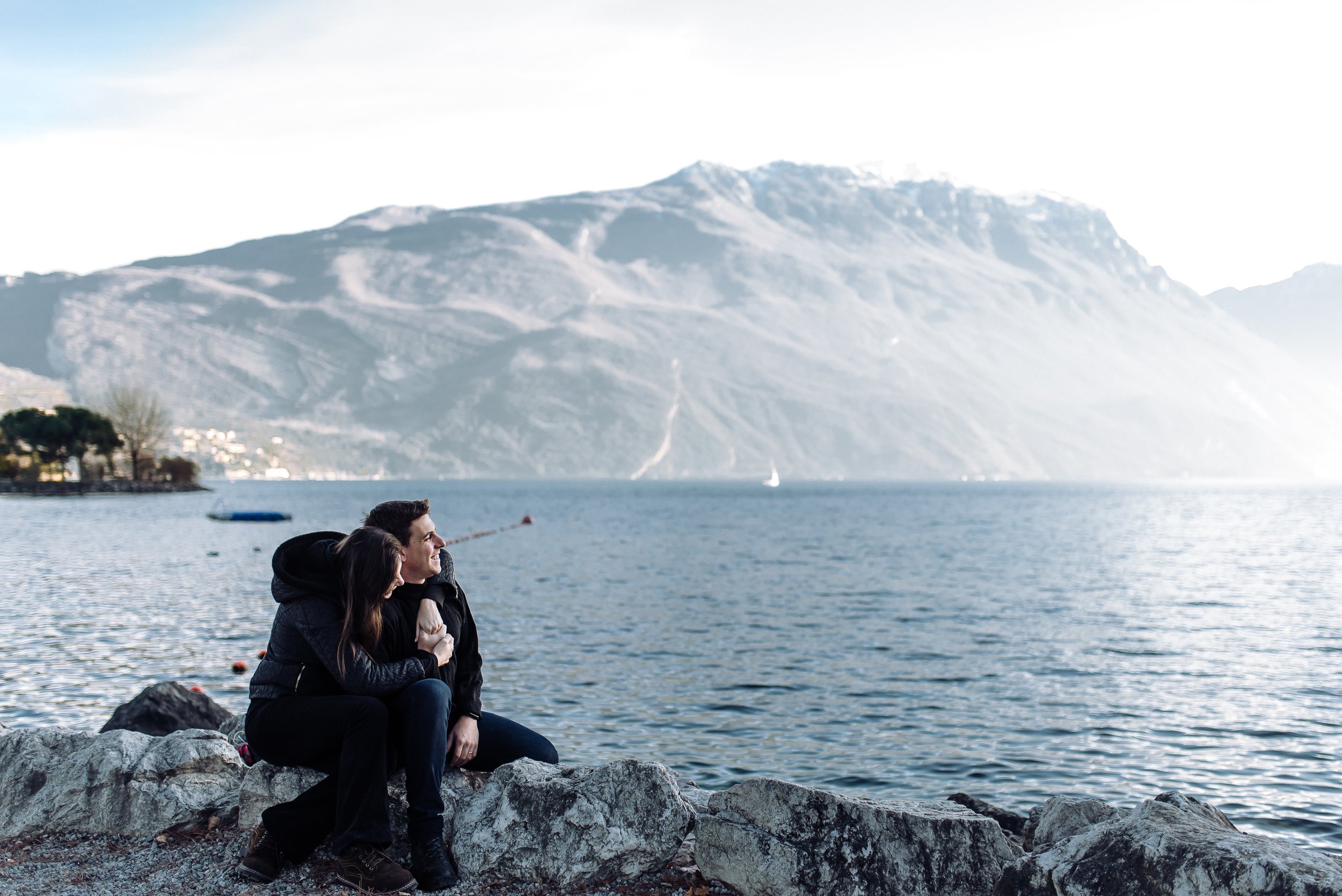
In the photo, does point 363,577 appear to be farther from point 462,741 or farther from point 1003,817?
point 1003,817

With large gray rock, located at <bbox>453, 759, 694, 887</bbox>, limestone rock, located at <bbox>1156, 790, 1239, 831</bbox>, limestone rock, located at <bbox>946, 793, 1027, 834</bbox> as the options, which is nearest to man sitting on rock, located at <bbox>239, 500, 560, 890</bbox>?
large gray rock, located at <bbox>453, 759, 694, 887</bbox>

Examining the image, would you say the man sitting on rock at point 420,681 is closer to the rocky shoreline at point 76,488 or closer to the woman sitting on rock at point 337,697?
the woman sitting on rock at point 337,697

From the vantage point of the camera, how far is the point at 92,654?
28438mm

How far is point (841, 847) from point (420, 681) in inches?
121

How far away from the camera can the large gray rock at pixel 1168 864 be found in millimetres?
5793

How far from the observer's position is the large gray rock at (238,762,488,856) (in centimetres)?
774

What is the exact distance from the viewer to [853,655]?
31.0 m

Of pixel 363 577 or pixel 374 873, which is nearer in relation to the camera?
pixel 363 577

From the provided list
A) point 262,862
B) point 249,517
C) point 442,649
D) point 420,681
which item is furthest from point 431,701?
point 249,517

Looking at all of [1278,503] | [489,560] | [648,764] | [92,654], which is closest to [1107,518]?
[1278,503]

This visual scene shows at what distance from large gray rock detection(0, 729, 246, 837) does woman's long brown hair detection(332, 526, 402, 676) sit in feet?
9.24

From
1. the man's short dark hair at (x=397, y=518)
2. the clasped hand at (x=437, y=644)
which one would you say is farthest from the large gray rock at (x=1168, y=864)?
the man's short dark hair at (x=397, y=518)

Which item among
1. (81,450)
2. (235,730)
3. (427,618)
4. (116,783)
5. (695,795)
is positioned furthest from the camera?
(81,450)

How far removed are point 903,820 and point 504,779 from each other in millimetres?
2882
